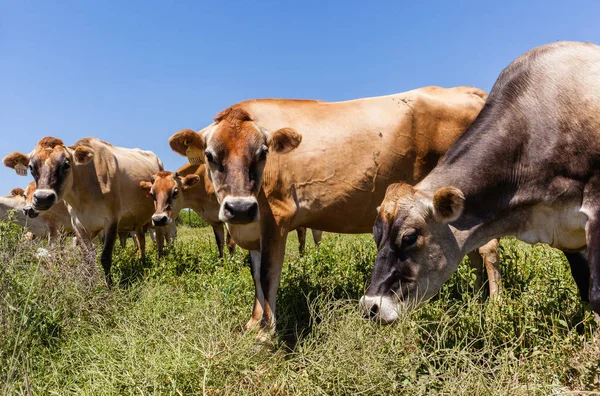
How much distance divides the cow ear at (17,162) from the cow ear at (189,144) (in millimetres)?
4872

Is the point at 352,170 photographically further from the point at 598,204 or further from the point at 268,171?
the point at 598,204

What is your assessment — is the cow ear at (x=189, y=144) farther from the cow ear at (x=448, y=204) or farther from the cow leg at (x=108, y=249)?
the cow leg at (x=108, y=249)

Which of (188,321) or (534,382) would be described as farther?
(188,321)

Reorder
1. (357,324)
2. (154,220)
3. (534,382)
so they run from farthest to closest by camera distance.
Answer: (154,220) < (357,324) < (534,382)

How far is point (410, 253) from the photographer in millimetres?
3920

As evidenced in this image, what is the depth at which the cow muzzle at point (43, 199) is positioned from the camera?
24.9 feet

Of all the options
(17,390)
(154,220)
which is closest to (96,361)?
(17,390)

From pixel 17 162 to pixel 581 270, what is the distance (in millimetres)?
8713

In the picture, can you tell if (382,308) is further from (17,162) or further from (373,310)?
(17,162)

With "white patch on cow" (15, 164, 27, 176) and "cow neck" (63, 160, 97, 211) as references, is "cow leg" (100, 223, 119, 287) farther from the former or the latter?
"white patch on cow" (15, 164, 27, 176)

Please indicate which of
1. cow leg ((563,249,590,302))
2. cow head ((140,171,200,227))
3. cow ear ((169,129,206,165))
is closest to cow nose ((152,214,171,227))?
cow head ((140,171,200,227))

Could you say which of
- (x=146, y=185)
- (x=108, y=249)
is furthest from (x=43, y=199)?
(x=146, y=185)

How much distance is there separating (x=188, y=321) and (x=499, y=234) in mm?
2784

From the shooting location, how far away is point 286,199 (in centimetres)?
517
